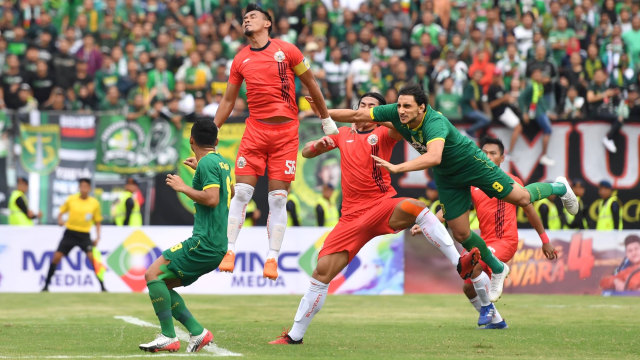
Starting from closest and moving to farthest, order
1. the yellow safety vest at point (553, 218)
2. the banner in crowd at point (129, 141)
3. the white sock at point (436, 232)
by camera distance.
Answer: the white sock at point (436, 232) < the banner in crowd at point (129, 141) < the yellow safety vest at point (553, 218)

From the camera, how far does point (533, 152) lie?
23.2 m

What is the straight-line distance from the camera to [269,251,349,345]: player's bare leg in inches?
455

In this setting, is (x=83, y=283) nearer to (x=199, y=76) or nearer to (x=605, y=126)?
(x=199, y=76)

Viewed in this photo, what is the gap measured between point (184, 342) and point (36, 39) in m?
15.9

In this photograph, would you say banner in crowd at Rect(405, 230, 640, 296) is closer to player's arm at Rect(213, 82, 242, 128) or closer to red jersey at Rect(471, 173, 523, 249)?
red jersey at Rect(471, 173, 523, 249)

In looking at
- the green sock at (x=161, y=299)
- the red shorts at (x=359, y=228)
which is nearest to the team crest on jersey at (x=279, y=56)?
the red shorts at (x=359, y=228)

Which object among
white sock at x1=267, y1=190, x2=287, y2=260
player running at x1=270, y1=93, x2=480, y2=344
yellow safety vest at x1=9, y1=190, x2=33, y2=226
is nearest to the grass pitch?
player running at x1=270, y1=93, x2=480, y2=344

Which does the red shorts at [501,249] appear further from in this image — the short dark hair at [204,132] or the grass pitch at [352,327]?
the short dark hair at [204,132]

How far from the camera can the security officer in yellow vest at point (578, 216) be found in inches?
894

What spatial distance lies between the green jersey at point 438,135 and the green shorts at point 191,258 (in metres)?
2.59

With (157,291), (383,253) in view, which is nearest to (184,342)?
(157,291)

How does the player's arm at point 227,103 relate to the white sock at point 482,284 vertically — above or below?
above

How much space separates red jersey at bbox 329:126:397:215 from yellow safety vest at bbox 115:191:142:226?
420 inches

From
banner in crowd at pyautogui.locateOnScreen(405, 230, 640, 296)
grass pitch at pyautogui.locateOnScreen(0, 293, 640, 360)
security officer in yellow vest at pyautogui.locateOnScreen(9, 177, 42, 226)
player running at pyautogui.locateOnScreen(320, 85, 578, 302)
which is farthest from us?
security officer in yellow vest at pyautogui.locateOnScreen(9, 177, 42, 226)
